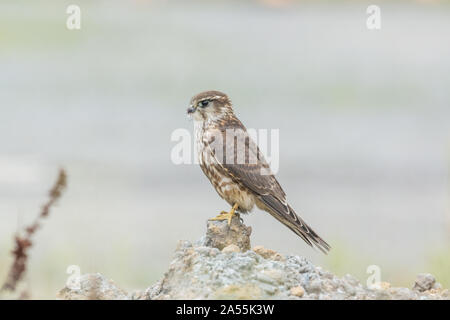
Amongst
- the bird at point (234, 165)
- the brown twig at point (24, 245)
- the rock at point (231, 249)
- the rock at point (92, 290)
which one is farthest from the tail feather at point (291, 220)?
the brown twig at point (24, 245)

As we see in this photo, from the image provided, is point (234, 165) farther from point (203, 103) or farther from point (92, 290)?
point (92, 290)

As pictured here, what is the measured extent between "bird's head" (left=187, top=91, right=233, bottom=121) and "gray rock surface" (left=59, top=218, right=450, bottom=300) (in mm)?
1312

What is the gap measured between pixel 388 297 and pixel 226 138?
1.93m

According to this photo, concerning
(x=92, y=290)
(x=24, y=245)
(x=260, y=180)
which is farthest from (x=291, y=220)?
(x=24, y=245)

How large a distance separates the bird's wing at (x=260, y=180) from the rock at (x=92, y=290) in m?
1.38

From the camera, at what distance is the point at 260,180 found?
498cm

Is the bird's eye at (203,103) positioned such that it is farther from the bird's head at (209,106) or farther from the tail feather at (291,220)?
the tail feather at (291,220)

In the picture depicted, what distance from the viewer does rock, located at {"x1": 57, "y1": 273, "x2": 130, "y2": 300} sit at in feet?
13.2

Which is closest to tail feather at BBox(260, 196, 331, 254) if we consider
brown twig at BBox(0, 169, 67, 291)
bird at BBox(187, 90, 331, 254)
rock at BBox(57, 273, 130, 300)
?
bird at BBox(187, 90, 331, 254)

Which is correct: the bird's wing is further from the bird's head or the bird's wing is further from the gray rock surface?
the gray rock surface

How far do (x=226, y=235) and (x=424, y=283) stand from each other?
58.4 inches

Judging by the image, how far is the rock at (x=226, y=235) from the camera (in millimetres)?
4456
